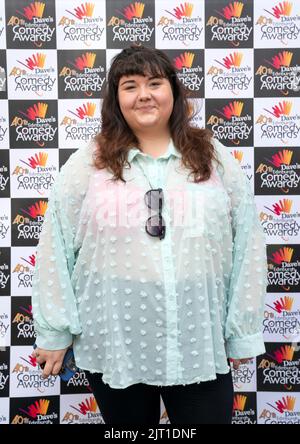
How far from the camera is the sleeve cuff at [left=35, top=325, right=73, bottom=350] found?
1.31 meters

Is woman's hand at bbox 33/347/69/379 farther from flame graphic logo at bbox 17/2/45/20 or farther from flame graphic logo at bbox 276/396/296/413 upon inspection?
flame graphic logo at bbox 17/2/45/20

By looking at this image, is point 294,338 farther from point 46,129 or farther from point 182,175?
point 46,129

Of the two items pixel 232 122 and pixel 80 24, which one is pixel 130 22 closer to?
pixel 80 24

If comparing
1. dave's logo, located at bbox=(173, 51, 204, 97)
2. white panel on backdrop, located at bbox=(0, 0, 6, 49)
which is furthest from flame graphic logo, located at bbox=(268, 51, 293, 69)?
white panel on backdrop, located at bbox=(0, 0, 6, 49)

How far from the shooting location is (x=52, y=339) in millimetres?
1313

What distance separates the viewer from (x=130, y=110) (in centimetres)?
130

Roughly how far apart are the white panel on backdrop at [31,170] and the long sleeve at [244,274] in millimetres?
937

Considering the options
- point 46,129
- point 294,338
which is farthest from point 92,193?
point 294,338

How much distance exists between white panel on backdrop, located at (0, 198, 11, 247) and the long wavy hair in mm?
804

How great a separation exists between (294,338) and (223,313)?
34.1 inches

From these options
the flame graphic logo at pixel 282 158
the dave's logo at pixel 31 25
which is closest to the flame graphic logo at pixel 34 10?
the dave's logo at pixel 31 25

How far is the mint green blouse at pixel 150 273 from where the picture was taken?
4.03ft

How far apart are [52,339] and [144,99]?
0.76 metres

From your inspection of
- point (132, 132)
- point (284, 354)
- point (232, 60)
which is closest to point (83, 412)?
point (284, 354)
